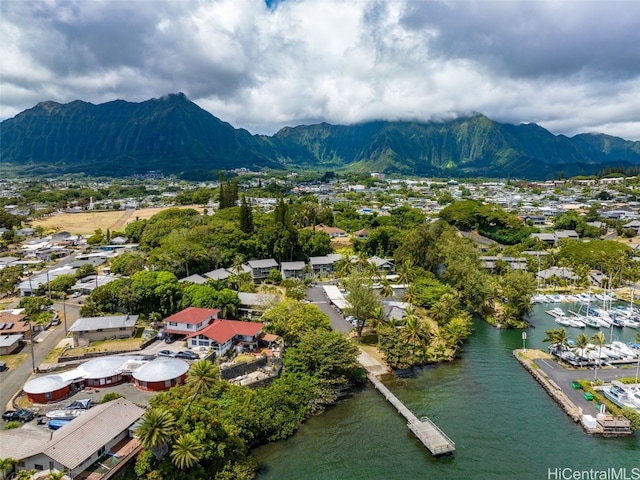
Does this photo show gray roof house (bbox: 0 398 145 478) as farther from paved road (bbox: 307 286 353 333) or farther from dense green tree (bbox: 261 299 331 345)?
paved road (bbox: 307 286 353 333)

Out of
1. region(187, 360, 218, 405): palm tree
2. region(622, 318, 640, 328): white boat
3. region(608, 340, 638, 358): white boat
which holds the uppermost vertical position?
region(187, 360, 218, 405): palm tree

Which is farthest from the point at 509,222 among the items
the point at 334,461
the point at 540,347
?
the point at 334,461

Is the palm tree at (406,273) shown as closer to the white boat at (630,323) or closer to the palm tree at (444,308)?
the palm tree at (444,308)

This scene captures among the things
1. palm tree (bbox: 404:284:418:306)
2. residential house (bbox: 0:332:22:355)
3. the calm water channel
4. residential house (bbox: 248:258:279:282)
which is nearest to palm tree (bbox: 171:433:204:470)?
the calm water channel

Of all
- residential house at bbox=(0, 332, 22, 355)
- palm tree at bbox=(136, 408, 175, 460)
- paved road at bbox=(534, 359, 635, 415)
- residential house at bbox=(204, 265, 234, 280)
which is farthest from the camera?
residential house at bbox=(204, 265, 234, 280)

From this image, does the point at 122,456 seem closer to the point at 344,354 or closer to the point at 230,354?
the point at 230,354

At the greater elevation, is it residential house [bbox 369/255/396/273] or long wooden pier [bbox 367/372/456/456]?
residential house [bbox 369/255/396/273]

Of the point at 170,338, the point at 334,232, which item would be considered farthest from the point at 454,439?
the point at 334,232
